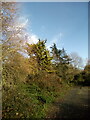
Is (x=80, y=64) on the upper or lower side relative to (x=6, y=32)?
lower

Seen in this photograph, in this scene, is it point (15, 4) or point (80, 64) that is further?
point (80, 64)

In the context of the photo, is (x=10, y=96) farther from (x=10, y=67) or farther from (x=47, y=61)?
(x=47, y=61)

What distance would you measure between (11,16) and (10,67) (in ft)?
9.58

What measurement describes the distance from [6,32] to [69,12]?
373 cm

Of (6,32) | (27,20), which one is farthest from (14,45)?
(27,20)

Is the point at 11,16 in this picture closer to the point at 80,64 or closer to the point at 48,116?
the point at 48,116

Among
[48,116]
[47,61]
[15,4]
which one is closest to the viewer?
[48,116]

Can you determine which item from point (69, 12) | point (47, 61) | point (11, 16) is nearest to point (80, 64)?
point (47, 61)

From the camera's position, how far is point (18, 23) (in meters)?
5.28

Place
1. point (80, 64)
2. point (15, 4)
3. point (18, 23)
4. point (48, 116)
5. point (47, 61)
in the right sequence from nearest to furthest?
point (48, 116), point (15, 4), point (18, 23), point (47, 61), point (80, 64)

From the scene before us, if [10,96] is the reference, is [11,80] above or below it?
above

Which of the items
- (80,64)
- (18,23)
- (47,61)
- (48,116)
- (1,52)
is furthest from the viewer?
(80,64)

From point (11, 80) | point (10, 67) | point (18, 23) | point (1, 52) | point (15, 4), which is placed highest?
point (15, 4)

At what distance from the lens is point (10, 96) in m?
4.30
